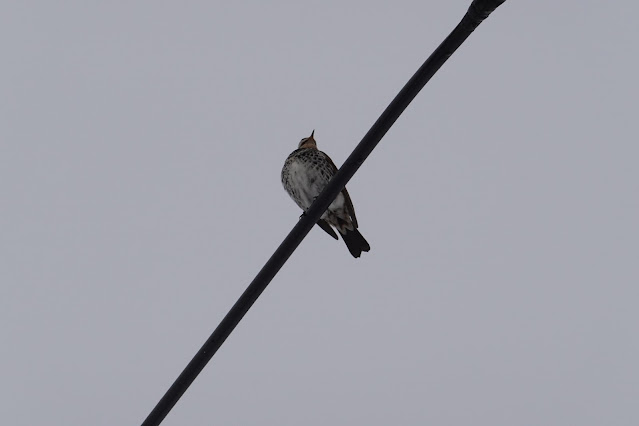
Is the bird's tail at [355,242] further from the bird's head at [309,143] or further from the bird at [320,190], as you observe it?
the bird's head at [309,143]

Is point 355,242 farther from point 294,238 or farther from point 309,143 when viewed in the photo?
point 294,238

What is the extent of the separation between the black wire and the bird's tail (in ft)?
12.3

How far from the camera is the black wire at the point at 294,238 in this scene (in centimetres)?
273

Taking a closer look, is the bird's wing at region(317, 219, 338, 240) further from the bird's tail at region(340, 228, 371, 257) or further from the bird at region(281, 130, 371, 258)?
the bird's tail at region(340, 228, 371, 257)

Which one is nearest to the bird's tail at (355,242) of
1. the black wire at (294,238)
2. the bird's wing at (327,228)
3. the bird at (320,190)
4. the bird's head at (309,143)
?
the bird at (320,190)

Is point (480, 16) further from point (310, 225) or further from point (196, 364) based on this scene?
point (196, 364)

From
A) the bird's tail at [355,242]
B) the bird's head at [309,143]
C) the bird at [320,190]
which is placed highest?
the bird's head at [309,143]

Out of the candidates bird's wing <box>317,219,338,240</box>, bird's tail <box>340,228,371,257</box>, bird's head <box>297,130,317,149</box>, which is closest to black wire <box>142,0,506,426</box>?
bird's tail <box>340,228,371,257</box>

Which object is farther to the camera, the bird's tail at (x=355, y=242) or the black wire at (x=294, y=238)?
the bird's tail at (x=355, y=242)

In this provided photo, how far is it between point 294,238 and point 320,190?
13.5 ft

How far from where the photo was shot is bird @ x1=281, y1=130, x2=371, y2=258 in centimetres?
712

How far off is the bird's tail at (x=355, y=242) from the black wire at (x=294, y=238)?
12.3ft

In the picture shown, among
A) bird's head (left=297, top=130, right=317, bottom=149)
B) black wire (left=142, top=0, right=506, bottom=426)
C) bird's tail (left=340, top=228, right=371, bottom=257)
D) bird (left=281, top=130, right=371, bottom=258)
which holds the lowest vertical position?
black wire (left=142, top=0, right=506, bottom=426)

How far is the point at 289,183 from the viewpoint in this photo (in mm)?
7598
